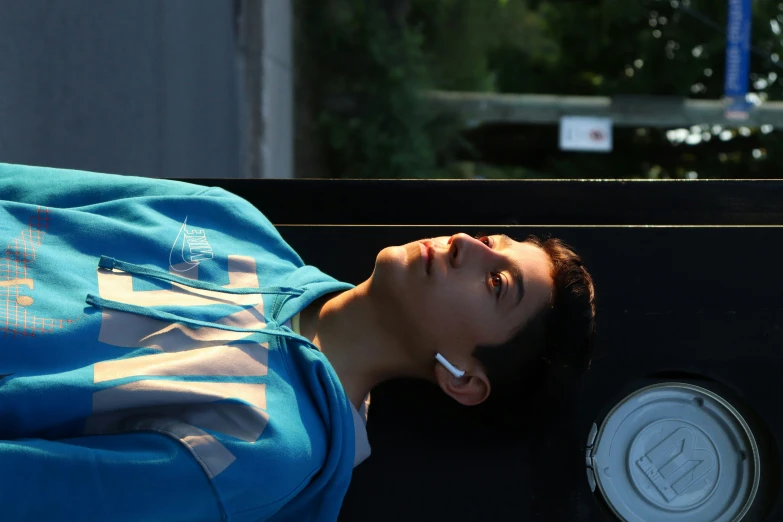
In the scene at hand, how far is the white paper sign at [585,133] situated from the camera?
8.08 metres

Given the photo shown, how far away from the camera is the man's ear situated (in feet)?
7.32

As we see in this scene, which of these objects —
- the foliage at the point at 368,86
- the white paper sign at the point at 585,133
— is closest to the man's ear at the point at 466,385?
the foliage at the point at 368,86

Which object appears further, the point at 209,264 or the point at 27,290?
the point at 209,264

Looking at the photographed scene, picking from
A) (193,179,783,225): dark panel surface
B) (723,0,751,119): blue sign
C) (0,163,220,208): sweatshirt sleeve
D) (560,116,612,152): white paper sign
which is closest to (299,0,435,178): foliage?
(560,116,612,152): white paper sign

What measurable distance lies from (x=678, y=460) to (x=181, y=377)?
1.31 meters

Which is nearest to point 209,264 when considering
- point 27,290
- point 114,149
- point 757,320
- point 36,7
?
point 27,290

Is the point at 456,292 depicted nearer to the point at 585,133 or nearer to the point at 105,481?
the point at 105,481

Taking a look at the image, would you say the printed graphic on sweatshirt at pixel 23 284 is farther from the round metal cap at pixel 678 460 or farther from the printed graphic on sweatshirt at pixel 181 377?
the round metal cap at pixel 678 460

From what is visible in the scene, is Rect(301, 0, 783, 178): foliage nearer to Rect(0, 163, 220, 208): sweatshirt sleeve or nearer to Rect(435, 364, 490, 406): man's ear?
Rect(0, 163, 220, 208): sweatshirt sleeve

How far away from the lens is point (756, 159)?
30.5ft

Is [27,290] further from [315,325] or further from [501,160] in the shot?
[501,160]

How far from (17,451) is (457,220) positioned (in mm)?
1441

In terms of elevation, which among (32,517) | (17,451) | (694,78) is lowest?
(32,517)

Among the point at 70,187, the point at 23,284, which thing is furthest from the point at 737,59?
the point at 23,284
